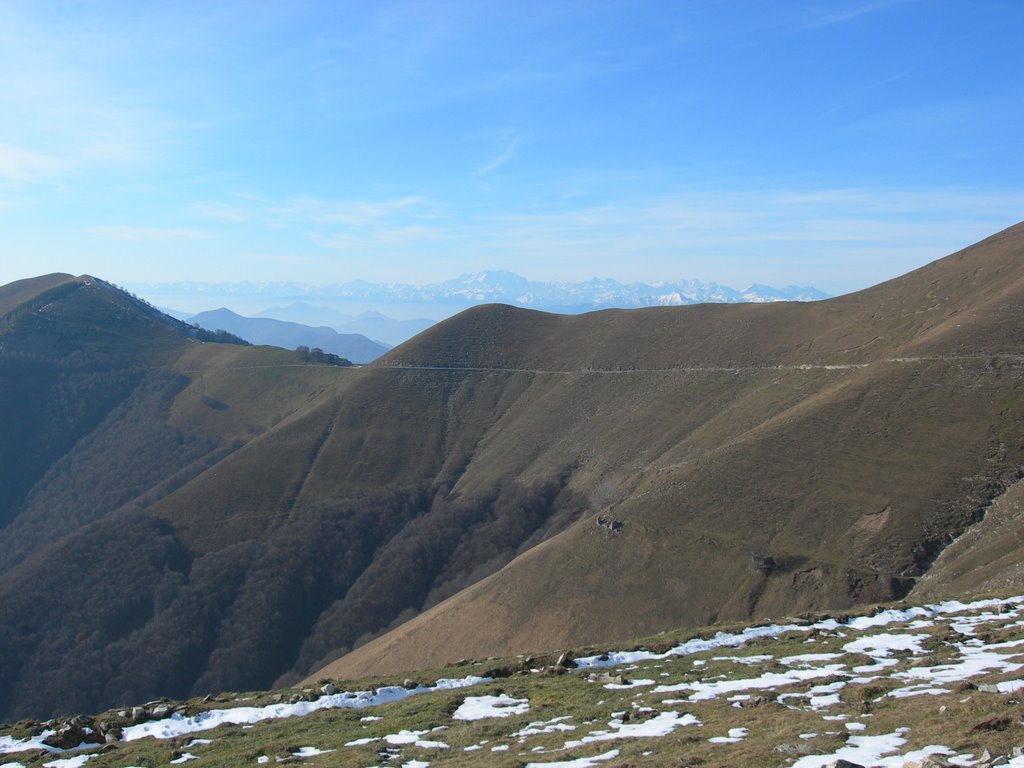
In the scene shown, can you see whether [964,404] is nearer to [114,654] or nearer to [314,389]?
[114,654]

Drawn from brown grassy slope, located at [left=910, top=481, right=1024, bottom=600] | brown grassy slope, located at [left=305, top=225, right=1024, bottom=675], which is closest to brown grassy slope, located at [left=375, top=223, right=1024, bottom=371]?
brown grassy slope, located at [left=305, top=225, right=1024, bottom=675]

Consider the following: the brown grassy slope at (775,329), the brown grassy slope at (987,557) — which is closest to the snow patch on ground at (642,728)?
the brown grassy slope at (987,557)

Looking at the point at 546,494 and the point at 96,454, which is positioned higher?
the point at 96,454

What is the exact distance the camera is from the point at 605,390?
9625cm

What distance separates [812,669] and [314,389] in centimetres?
11781

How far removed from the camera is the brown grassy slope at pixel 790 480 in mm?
48125

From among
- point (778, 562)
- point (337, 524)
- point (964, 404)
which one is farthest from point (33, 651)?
point (964, 404)

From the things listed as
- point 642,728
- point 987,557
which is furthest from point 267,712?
point 987,557

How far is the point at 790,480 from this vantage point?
183 feet

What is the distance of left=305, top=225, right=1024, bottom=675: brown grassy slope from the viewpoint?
48.1 metres

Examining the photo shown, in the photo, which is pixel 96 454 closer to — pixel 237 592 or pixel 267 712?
pixel 237 592

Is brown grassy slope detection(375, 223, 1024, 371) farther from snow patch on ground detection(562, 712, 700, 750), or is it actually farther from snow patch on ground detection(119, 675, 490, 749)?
snow patch on ground detection(119, 675, 490, 749)

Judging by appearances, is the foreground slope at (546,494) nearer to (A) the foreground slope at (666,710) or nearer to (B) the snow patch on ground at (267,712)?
(A) the foreground slope at (666,710)

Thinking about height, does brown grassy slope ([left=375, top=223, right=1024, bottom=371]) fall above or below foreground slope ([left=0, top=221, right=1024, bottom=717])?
above
